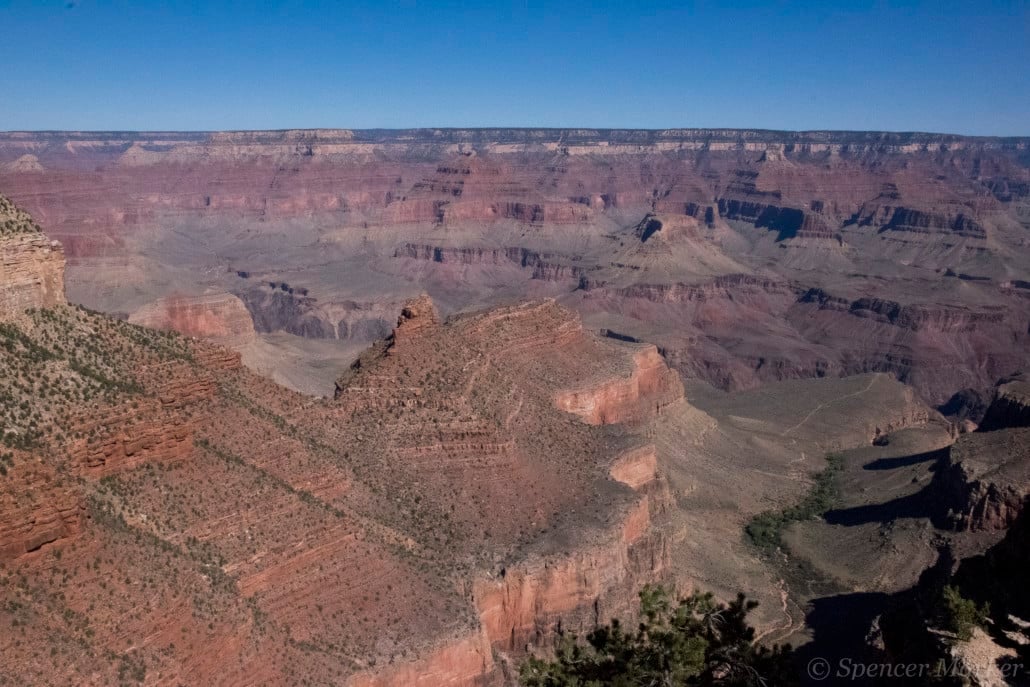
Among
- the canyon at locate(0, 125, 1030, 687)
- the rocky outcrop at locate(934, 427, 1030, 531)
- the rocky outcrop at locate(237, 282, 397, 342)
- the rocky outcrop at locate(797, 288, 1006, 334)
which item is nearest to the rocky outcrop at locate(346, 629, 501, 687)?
the canyon at locate(0, 125, 1030, 687)

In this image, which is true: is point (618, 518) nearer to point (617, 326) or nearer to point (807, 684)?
point (807, 684)

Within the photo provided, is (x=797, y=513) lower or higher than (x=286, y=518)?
lower

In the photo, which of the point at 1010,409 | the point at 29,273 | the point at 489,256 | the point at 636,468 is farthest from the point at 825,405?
the point at 489,256

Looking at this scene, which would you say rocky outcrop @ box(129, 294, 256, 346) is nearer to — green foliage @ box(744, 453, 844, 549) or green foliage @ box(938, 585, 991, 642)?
green foliage @ box(744, 453, 844, 549)

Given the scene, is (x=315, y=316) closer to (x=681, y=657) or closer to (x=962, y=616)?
(x=962, y=616)

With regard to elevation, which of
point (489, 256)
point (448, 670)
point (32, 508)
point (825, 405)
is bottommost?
point (489, 256)
